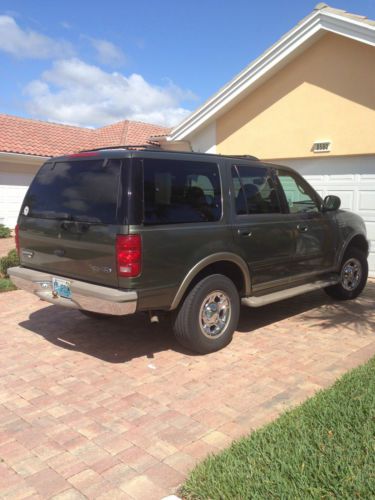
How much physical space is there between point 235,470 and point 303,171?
796 cm

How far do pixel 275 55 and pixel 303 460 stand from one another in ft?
27.9

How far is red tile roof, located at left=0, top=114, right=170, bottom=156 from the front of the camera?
65.5 feet

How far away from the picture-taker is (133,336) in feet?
18.9

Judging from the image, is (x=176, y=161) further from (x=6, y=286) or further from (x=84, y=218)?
(x=6, y=286)

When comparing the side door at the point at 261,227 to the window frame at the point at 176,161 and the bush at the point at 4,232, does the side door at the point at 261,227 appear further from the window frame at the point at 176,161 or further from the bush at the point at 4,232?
the bush at the point at 4,232

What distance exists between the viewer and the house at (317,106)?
888 cm

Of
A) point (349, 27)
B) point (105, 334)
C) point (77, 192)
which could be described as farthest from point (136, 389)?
point (349, 27)

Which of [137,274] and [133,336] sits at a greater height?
[137,274]

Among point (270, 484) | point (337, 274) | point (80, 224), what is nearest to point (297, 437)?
point (270, 484)

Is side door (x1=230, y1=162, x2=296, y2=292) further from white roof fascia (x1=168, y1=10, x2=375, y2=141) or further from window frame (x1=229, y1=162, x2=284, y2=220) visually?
white roof fascia (x1=168, y1=10, x2=375, y2=141)

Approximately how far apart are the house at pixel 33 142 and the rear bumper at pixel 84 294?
12938 mm

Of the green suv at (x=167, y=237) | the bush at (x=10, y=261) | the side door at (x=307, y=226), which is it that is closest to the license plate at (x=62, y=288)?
the green suv at (x=167, y=237)

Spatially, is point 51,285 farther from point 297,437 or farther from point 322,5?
point 322,5

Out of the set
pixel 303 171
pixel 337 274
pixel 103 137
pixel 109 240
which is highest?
pixel 103 137
